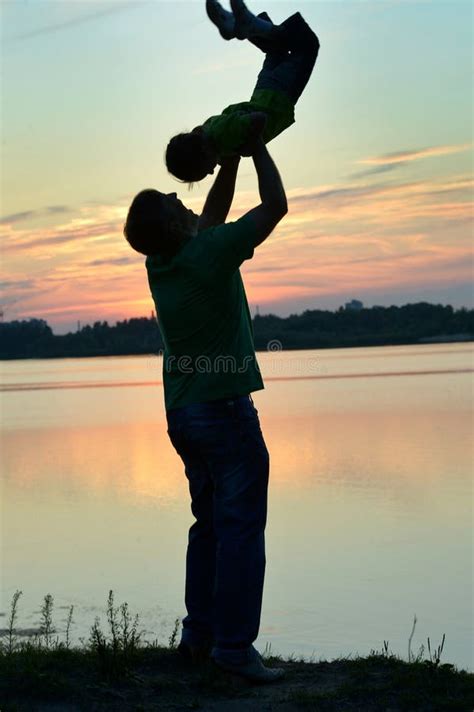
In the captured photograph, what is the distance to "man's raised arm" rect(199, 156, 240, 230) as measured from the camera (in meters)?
5.51

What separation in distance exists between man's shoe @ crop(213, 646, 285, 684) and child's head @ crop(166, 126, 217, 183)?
93.2 inches

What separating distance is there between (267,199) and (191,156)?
0.46 metres

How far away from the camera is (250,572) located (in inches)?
210

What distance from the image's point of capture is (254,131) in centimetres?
507

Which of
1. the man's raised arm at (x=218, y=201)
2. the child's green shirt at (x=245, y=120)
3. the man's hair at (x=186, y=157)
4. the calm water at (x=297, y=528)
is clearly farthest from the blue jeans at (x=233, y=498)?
the calm water at (x=297, y=528)

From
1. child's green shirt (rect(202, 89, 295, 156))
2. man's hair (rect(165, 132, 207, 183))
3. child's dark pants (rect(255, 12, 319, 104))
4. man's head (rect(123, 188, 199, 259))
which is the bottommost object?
man's head (rect(123, 188, 199, 259))

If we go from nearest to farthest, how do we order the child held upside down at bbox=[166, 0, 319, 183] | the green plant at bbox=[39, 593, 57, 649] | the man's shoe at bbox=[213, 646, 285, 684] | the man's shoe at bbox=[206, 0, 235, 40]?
the child held upside down at bbox=[166, 0, 319, 183], the man's shoe at bbox=[206, 0, 235, 40], the man's shoe at bbox=[213, 646, 285, 684], the green plant at bbox=[39, 593, 57, 649]

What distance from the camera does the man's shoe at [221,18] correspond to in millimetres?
5223

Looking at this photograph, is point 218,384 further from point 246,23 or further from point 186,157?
point 246,23

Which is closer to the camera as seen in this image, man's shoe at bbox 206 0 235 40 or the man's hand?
the man's hand

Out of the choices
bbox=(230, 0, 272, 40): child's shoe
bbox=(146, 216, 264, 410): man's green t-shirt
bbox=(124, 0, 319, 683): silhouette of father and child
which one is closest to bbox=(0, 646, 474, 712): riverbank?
bbox=(124, 0, 319, 683): silhouette of father and child

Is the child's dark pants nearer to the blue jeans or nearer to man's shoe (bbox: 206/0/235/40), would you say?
man's shoe (bbox: 206/0/235/40)

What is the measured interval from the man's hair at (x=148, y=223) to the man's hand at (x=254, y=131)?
47cm

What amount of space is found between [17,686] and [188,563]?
1.05 m
